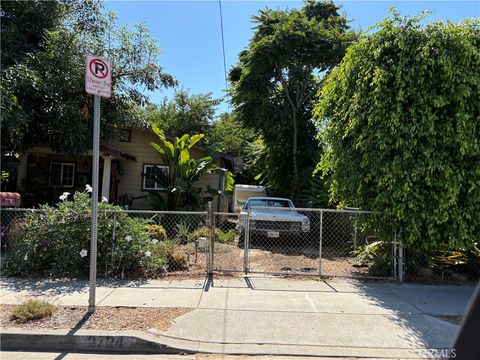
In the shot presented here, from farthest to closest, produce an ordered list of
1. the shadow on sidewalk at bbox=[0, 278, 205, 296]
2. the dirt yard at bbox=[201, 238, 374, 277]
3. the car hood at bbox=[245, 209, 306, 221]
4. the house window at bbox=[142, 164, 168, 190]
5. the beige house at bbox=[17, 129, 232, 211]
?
the house window at bbox=[142, 164, 168, 190] → the beige house at bbox=[17, 129, 232, 211] → the car hood at bbox=[245, 209, 306, 221] → the dirt yard at bbox=[201, 238, 374, 277] → the shadow on sidewalk at bbox=[0, 278, 205, 296]

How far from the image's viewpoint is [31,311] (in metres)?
5.45

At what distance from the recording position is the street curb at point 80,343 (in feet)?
16.2

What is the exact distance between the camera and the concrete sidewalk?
5.04m

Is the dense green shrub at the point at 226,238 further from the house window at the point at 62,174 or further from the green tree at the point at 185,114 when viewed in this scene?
the green tree at the point at 185,114

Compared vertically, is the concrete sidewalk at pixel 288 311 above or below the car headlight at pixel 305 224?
below

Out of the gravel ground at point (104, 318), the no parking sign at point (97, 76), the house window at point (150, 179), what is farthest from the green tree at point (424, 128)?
the house window at point (150, 179)

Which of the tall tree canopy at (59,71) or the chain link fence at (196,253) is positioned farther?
the tall tree canopy at (59,71)

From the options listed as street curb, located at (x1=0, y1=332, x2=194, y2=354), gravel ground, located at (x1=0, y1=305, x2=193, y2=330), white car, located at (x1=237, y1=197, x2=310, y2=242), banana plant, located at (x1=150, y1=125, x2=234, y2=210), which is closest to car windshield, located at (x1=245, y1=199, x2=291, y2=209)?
white car, located at (x1=237, y1=197, x2=310, y2=242)

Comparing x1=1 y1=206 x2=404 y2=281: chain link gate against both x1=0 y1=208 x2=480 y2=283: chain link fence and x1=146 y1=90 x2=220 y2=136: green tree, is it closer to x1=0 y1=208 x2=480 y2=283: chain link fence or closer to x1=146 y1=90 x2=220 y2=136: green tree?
x1=0 y1=208 x2=480 y2=283: chain link fence

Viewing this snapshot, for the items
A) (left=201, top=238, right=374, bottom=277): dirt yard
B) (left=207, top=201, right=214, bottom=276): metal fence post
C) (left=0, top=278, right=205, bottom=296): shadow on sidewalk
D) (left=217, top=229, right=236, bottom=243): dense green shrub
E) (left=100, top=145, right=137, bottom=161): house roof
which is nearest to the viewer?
(left=0, top=278, right=205, bottom=296): shadow on sidewalk

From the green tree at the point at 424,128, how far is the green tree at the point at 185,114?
25141 mm

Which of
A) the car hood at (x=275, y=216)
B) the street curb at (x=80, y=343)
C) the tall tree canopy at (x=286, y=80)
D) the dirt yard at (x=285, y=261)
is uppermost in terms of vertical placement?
the tall tree canopy at (x=286, y=80)

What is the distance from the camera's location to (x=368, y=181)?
8039 mm

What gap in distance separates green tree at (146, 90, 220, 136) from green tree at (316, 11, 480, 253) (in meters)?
25.1
